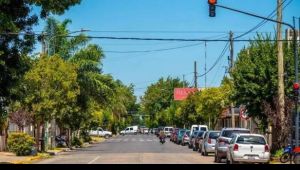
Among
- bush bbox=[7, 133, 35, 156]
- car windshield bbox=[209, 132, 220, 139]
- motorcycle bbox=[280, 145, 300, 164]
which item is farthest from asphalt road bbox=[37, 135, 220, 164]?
motorcycle bbox=[280, 145, 300, 164]

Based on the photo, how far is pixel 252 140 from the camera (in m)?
27.5

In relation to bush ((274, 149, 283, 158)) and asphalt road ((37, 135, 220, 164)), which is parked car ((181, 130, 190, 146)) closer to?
asphalt road ((37, 135, 220, 164))

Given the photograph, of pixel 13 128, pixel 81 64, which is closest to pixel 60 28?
pixel 81 64

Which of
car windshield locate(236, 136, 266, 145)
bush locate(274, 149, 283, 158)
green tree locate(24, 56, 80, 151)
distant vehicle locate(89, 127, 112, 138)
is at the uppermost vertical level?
green tree locate(24, 56, 80, 151)

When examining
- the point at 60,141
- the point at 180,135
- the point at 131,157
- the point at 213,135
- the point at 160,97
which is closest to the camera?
the point at 131,157

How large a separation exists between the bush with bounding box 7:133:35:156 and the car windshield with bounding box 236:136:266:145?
49.7 ft

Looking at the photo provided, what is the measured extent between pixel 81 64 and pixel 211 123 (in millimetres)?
25408

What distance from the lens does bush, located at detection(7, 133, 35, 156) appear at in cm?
3762

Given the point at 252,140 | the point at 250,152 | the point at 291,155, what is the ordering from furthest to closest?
the point at 252,140, the point at 250,152, the point at 291,155

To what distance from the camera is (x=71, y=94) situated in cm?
4253

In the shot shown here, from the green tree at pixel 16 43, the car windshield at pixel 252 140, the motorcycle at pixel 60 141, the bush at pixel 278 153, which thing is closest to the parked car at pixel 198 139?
the motorcycle at pixel 60 141

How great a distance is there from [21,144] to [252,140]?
1589 cm

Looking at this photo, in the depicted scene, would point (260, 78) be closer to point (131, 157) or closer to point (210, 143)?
point (210, 143)

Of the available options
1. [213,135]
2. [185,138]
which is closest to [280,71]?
[213,135]
